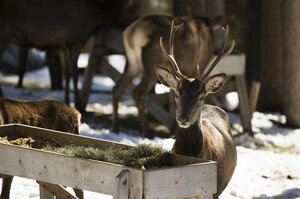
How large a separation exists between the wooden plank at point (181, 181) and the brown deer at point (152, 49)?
461 cm

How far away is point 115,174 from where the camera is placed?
3633 millimetres

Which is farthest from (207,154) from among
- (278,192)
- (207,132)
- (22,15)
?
(22,15)

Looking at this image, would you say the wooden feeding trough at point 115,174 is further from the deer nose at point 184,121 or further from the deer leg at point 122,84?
the deer leg at point 122,84

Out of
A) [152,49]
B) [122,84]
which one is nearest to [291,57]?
[152,49]

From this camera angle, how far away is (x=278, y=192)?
6191mm

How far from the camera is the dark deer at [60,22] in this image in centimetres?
909

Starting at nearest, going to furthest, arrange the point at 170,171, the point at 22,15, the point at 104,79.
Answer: the point at 170,171 → the point at 22,15 → the point at 104,79

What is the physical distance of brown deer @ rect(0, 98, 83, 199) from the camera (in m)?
5.73

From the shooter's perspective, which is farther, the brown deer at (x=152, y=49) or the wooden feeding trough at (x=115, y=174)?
the brown deer at (x=152, y=49)

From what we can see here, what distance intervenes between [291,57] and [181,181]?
654 cm

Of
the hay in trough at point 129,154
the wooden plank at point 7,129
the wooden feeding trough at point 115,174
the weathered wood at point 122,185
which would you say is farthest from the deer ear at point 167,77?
the weathered wood at point 122,185

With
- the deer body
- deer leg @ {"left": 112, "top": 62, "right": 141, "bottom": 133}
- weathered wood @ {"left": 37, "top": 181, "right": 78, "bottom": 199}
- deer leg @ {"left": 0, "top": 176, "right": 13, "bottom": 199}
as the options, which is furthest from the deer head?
deer leg @ {"left": 112, "top": 62, "right": 141, "bottom": 133}

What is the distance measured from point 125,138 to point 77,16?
8.07 feet

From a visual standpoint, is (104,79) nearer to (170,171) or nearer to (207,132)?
(207,132)
